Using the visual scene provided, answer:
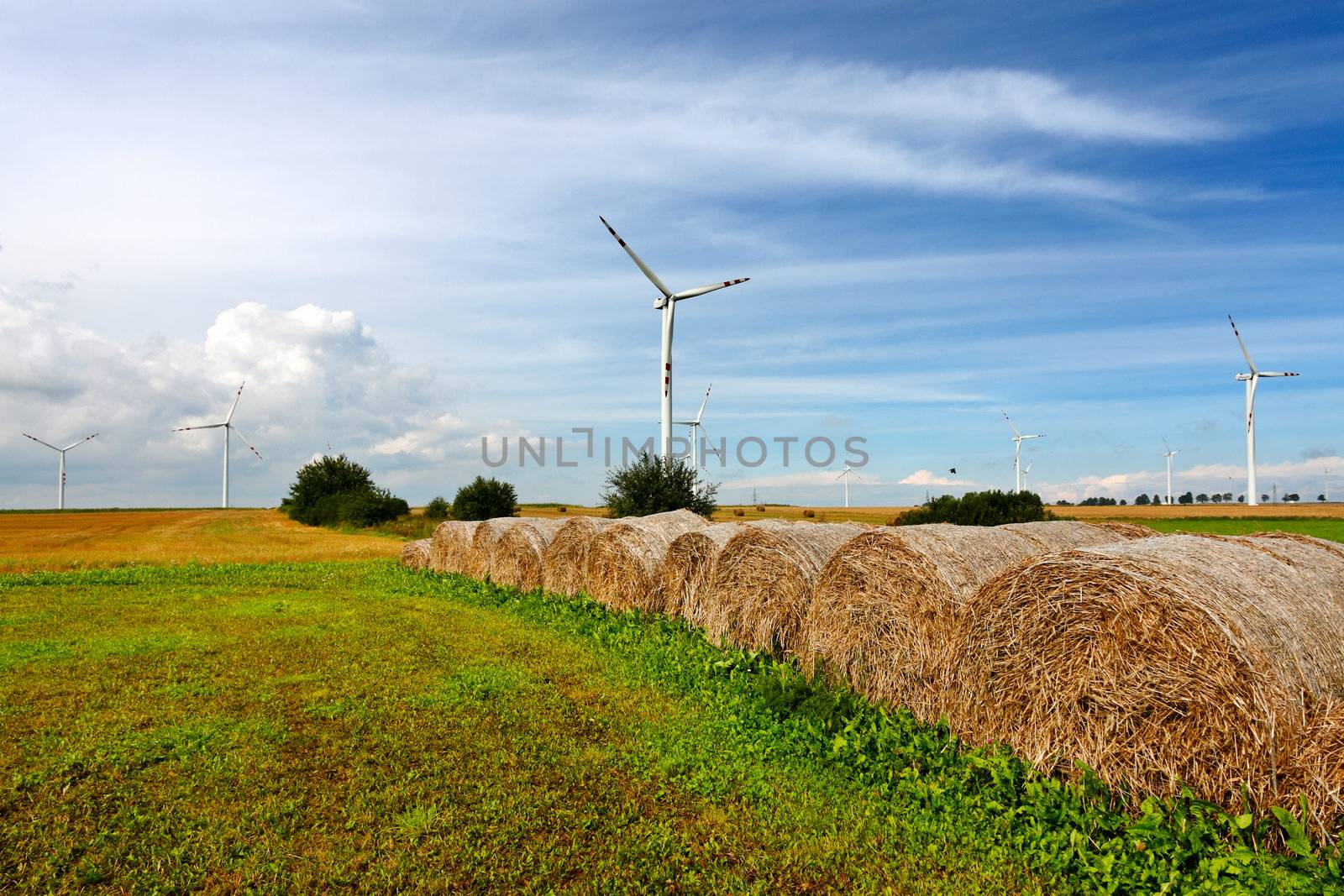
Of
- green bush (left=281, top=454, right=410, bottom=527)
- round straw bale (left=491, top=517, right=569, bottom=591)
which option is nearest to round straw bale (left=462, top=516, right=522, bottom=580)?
round straw bale (left=491, top=517, right=569, bottom=591)

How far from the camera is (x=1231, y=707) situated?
562 cm

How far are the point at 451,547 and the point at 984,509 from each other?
20.7 m

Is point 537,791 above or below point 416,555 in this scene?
below

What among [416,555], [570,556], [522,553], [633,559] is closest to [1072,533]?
[633,559]

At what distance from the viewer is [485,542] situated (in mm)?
20422

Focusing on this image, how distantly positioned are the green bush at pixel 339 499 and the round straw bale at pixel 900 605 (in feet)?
168

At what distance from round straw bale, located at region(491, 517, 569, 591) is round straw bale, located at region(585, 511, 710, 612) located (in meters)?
2.50

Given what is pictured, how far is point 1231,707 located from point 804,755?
329 centimetres

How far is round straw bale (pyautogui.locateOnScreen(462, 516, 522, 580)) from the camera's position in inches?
778

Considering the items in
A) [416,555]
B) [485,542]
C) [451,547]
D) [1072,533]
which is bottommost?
[416,555]

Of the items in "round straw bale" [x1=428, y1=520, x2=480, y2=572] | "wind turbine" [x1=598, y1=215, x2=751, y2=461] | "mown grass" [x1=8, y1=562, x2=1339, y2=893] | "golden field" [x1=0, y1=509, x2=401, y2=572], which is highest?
"wind turbine" [x1=598, y1=215, x2=751, y2=461]

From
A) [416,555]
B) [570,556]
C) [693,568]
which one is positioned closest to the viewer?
[693,568]

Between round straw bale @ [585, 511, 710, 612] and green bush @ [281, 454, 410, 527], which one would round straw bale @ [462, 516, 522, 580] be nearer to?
round straw bale @ [585, 511, 710, 612]

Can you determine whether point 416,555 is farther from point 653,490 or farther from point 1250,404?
point 1250,404
